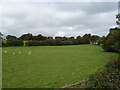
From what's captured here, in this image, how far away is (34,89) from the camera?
5289 millimetres

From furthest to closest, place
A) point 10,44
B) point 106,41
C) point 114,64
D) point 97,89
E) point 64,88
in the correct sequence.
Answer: point 10,44, point 106,41, point 114,64, point 64,88, point 97,89

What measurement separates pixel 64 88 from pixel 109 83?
1.70 meters

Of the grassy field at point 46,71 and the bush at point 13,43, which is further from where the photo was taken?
the bush at point 13,43

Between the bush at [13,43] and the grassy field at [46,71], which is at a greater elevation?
the bush at [13,43]

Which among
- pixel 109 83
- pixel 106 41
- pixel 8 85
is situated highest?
pixel 106 41

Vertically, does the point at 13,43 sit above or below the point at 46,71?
above

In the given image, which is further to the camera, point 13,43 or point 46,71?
point 13,43

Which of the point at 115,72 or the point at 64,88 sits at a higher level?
the point at 115,72

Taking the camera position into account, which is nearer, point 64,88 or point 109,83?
point 109,83

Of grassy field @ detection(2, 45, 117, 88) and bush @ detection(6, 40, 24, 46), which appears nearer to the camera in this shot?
grassy field @ detection(2, 45, 117, 88)

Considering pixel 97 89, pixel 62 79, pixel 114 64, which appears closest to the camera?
pixel 97 89

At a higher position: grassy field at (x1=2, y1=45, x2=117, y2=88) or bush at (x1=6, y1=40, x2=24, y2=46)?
bush at (x1=6, y1=40, x2=24, y2=46)

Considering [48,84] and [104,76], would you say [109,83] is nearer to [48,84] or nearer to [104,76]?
[104,76]

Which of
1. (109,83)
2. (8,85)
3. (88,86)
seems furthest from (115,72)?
(8,85)
